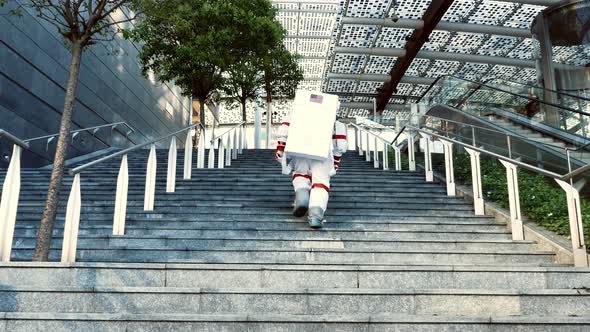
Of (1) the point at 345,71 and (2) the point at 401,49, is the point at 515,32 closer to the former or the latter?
(2) the point at 401,49

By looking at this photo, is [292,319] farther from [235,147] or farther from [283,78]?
[283,78]

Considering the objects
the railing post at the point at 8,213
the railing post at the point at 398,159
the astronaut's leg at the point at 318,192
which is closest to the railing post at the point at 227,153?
the railing post at the point at 398,159

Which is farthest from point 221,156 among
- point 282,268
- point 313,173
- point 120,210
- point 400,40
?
point 400,40

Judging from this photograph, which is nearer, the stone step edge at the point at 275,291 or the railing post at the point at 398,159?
the stone step edge at the point at 275,291

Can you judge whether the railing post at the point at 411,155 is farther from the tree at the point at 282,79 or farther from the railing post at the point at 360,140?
the tree at the point at 282,79

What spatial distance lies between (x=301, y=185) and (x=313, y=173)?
20 centimetres

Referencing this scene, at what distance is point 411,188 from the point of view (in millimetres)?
7812

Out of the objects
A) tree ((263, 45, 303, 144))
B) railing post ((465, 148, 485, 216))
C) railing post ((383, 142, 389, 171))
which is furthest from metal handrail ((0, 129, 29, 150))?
tree ((263, 45, 303, 144))

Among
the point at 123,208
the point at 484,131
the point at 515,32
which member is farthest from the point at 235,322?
the point at 515,32

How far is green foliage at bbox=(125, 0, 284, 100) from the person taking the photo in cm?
1359

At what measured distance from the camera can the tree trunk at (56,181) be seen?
4129 mm

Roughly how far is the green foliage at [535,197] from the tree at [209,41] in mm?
8661

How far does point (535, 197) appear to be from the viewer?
5438 mm

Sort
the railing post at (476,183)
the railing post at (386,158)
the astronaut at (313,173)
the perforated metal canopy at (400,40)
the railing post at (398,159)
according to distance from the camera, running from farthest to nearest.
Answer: the perforated metal canopy at (400,40)
the railing post at (386,158)
the railing post at (398,159)
the railing post at (476,183)
the astronaut at (313,173)
